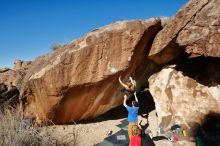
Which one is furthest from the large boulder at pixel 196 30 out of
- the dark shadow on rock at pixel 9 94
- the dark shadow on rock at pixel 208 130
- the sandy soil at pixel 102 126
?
the dark shadow on rock at pixel 9 94

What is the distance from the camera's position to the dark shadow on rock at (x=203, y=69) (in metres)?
7.73

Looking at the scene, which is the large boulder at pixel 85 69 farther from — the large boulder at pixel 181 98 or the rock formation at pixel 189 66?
the large boulder at pixel 181 98

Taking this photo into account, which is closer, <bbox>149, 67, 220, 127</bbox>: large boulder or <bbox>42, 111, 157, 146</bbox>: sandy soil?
<bbox>149, 67, 220, 127</bbox>: large boulder

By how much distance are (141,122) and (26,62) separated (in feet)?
23.2

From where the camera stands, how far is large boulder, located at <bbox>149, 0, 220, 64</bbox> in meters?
6.52

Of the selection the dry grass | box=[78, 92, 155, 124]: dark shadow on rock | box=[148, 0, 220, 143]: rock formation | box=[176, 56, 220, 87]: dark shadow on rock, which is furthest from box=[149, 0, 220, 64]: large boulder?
the dry grass

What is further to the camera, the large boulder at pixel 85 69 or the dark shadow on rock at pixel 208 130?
the large boulder at pixel 85 69

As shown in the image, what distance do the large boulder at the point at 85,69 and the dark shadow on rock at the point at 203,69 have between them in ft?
4.21

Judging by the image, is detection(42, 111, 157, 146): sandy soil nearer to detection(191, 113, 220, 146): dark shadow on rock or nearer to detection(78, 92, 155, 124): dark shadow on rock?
detection(78, 92, 155, 124): dark shadow on rock

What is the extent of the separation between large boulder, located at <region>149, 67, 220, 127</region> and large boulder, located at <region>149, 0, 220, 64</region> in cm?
102

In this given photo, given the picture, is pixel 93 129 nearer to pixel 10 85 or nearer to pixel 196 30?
pixel 10 85

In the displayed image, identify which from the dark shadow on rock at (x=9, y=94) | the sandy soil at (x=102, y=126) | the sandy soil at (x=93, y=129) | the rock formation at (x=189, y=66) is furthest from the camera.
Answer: the dark shadow on rock at (x=9, y=94)

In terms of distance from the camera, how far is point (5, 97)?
9.30 m

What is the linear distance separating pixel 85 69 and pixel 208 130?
150 inches
